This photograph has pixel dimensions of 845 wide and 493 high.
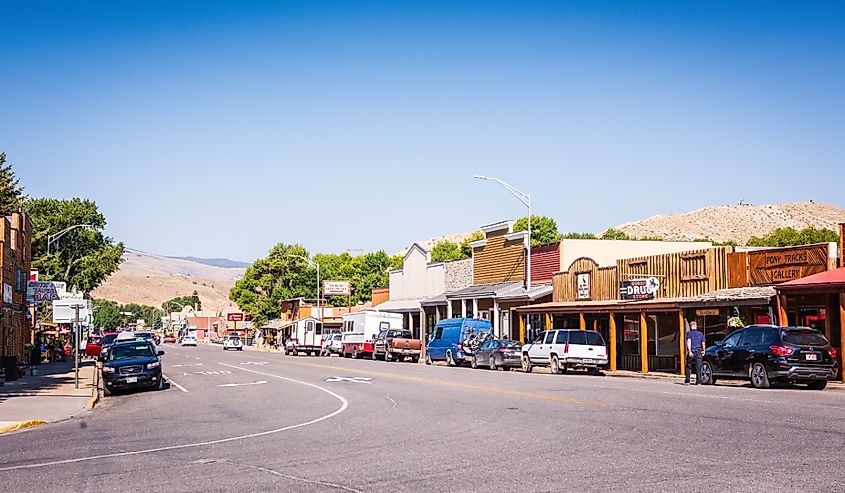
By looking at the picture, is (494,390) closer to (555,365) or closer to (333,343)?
(555,365)

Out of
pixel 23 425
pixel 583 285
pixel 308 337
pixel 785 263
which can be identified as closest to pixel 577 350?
pixel 785 263

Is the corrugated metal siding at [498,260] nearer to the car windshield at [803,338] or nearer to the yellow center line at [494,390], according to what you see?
the yellow center line at [494,390]

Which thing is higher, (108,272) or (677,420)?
(108,272)

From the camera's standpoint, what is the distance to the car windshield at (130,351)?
32.8 m

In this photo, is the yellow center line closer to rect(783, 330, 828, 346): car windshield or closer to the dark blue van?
rect(783, 330, 828, 346): car windshield

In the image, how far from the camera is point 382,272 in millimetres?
132000

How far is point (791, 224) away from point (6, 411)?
465 ft

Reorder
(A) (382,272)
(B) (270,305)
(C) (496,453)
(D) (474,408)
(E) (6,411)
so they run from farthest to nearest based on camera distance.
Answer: (A) (382,272), (B) (270,305), (E) (6,411), (D) (474,408), (C) (496,453)

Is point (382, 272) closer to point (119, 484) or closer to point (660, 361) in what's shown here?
point (660, 361)

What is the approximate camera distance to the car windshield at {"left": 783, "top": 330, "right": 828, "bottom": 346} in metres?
26.4

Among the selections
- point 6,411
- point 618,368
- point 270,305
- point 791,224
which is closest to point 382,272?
point 270,305

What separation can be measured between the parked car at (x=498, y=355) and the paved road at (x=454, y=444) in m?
16.6

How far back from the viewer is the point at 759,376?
88.3 ft

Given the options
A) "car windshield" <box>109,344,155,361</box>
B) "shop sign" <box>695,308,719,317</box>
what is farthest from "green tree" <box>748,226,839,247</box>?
"car windshield" <box>109,344,155,361</box>
